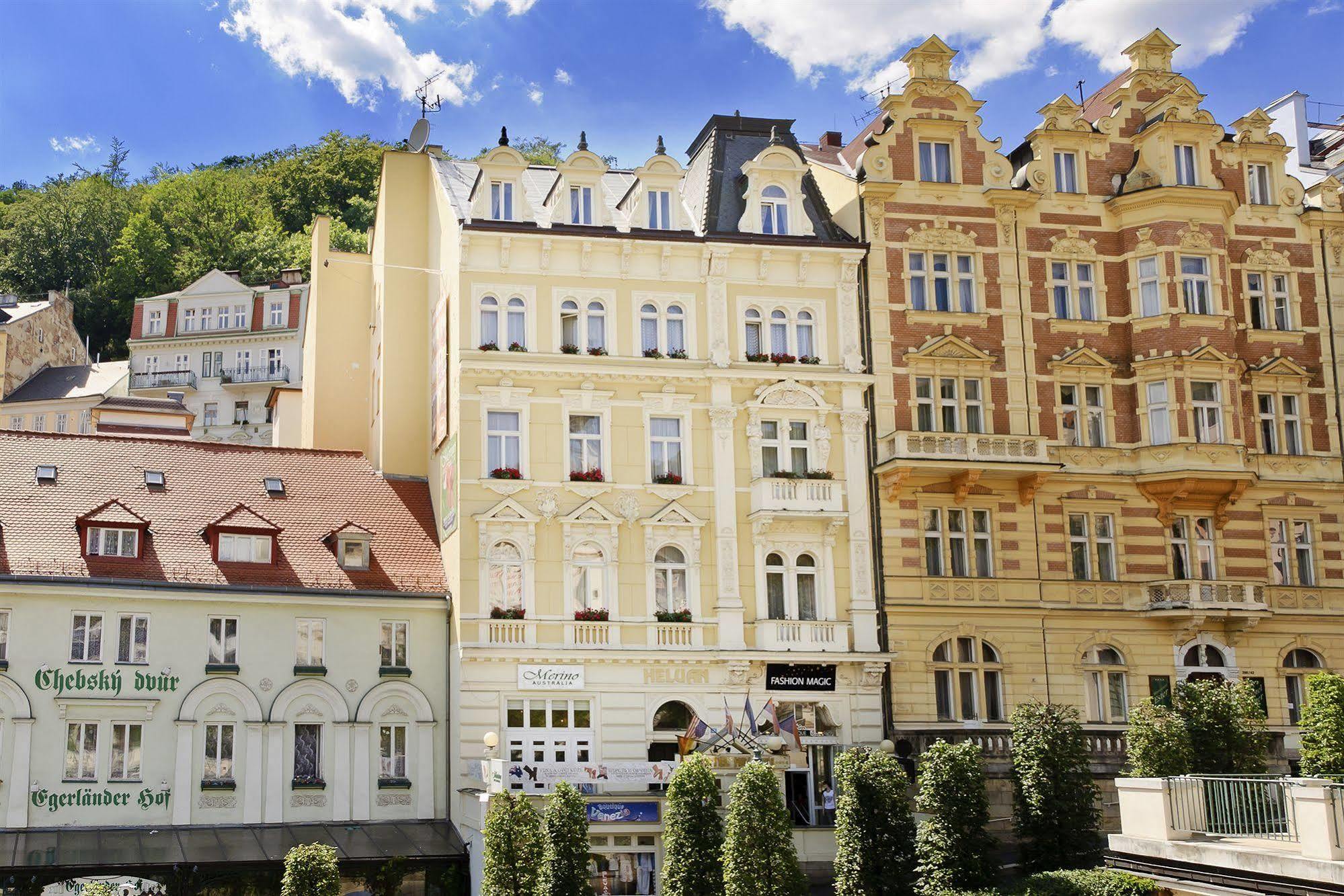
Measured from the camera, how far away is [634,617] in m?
42.2

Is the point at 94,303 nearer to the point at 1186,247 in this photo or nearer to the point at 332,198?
the point at 332,198

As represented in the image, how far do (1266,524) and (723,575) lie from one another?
16.9m

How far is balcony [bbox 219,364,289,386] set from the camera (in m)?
102

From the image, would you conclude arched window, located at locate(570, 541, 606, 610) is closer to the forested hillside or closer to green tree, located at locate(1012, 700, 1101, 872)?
green tree, located at locate(1012, 700, 1101, 872)

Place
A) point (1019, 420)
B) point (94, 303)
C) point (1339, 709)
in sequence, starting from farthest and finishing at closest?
1. point (94, 303)
2. point (1019, 420)
3. point (1339, 709)

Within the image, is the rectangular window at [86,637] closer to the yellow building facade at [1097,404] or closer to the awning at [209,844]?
the awning at [209,844]

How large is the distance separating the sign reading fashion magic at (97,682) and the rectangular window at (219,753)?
145 cm

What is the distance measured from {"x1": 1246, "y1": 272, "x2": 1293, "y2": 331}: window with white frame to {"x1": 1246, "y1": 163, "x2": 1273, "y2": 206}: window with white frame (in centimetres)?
235

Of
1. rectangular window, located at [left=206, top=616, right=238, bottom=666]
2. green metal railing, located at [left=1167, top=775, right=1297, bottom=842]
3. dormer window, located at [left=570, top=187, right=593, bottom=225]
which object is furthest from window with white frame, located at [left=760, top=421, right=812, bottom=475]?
green metal railing, located at [left=1167, top=775, right=1297, bottom=842]

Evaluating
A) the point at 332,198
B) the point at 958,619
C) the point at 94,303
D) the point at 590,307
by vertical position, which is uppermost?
the point at 332,198

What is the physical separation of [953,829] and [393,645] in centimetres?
1584

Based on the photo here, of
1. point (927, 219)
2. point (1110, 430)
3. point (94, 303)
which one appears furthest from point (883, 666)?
point (94, 303)

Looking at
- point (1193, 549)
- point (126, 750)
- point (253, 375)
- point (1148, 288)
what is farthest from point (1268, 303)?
point (253, 375)

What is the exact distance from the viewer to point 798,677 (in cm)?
4247
